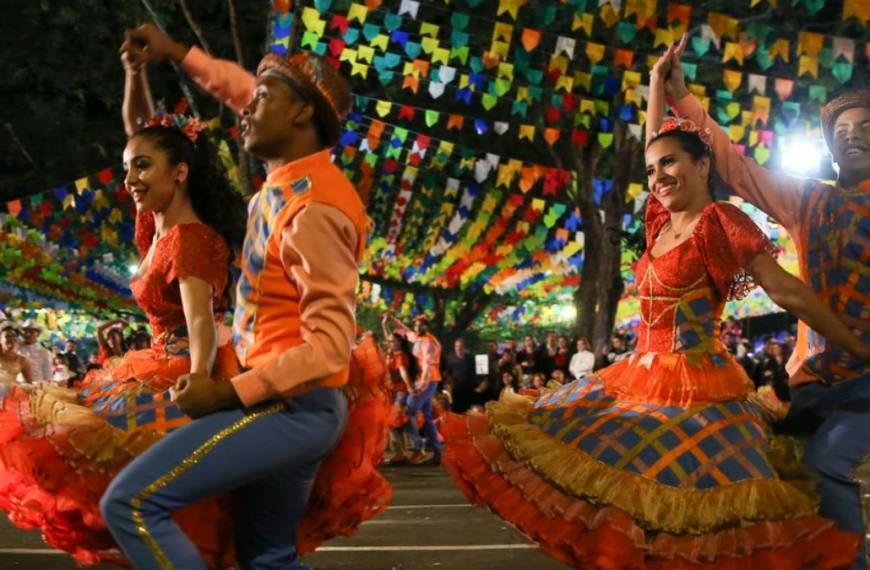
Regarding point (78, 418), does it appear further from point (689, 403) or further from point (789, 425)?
point (789, 425)

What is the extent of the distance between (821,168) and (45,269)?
17055 mm

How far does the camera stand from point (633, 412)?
436 centimetres

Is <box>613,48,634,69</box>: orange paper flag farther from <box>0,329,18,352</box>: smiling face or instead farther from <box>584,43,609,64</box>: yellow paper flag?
<box>0,329,18,352</box>: smiling face

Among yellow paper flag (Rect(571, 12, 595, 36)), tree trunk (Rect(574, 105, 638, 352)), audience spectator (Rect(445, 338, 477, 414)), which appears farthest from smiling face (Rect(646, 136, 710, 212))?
tree trunk (Rect(574, 105, 638, 352))

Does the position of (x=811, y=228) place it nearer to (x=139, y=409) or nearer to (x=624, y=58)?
(x=139, y=409)

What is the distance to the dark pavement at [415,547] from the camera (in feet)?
21.5

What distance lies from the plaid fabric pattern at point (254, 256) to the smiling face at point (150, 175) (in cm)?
77

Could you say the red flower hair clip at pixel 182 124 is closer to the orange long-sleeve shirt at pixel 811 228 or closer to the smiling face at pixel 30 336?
the orange long-sleeve shirt at pixel 811 228

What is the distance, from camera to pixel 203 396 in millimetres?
3320

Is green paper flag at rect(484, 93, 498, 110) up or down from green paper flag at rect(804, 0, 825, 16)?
down

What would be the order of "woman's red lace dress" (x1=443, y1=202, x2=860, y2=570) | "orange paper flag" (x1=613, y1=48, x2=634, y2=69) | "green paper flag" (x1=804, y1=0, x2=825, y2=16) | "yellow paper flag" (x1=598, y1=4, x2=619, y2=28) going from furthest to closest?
"orange paper flag" (x1=613, y1=48, x2=634, y2=69) → "yellow paper flag" (x1=598, y1=4, x2=619, y2=28) → "green paper flag" (x1=804, y1=0, x2=825, y2=16) → "woman's red lace dress" (x1=443, y1=202, x2=860, y2=570)

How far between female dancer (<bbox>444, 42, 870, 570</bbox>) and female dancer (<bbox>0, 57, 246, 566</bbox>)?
3.55 feet

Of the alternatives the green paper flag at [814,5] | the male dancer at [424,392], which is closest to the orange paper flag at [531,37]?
the green paper flag at [814,5]

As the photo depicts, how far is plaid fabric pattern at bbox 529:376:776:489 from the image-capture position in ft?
13.6
